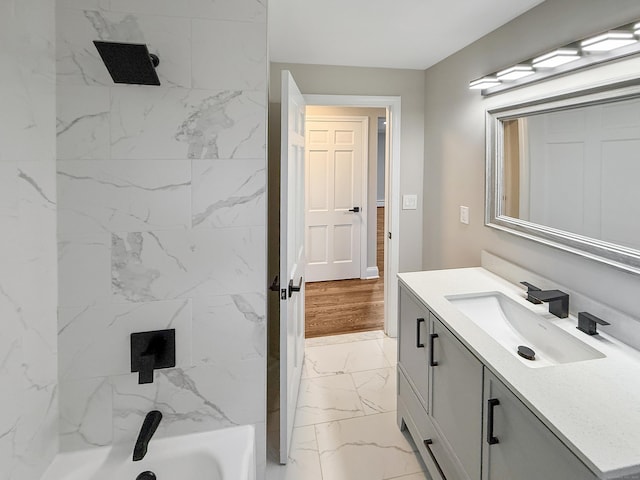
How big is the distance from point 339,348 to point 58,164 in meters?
2.36

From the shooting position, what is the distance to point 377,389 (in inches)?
95.6

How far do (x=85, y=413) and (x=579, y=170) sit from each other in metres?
2.18

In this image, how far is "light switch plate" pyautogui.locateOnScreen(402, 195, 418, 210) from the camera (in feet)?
9.71

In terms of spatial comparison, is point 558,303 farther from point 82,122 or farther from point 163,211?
point 82,122

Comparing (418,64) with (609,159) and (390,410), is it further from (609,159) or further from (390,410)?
(390,410)

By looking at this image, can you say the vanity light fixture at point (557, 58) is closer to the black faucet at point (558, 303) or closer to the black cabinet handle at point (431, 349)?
the black faucet at point (558, 303)

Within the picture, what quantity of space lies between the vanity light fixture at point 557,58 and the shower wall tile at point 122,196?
1.57 meters

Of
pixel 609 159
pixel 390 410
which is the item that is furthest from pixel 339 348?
pixel 609 159

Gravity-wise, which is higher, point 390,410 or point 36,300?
point 36,300

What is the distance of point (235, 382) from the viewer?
4.84ft

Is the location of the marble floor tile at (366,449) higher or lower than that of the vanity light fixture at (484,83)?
lower

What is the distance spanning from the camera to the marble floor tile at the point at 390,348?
2.79m

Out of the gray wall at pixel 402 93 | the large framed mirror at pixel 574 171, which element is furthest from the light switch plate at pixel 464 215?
the gray wall at pixel 402 93

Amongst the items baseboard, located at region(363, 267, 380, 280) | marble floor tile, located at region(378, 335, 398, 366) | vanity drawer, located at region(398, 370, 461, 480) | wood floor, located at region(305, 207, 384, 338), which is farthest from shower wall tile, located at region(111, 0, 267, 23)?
baseboard, located at region(363, 267, 380, 280)
